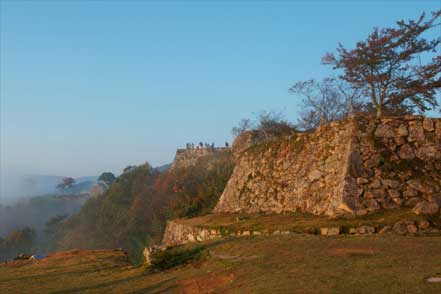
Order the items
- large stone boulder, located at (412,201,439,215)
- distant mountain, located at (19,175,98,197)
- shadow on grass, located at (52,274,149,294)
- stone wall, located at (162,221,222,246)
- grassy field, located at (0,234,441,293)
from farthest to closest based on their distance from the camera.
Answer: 1. distant mountain, located at (19,175,98,197)
2. stone wall, located at (162,221,222,246)
3. large stone boulder, located at (412,201,439,215)
4. shadow on grass, located at (52,274,149,294)
5. grassy field, located at (0,234,441,293)

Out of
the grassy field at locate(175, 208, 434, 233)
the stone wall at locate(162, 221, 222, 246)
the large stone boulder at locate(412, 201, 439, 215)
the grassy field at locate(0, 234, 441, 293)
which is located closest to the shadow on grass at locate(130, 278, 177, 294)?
the grassy field at locate(0, 234, 441, 293)

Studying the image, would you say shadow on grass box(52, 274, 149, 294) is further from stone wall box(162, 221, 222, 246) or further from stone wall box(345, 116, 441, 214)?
stone wall box(345, 116, 441, 214)

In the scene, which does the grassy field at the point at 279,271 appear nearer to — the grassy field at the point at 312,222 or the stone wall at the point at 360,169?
the grassy field at the point at 312,222

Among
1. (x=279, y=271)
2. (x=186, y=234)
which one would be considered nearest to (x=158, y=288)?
(x=279, y=271)

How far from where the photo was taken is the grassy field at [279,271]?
5.94 m

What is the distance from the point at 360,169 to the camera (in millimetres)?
13578

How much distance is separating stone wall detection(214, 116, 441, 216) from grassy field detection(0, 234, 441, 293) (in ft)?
11.8

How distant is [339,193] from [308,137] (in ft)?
13.4

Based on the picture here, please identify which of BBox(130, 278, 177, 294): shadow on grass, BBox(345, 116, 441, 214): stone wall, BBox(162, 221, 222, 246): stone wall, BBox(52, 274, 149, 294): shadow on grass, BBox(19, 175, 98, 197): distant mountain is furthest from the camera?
BBox(19, 175, 98, 197): distant mountain

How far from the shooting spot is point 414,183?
43.2 ft

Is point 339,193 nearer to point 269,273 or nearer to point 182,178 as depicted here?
point 269,273

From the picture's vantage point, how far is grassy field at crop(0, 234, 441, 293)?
594 cm

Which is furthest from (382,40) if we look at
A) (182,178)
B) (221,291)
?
(182,178)

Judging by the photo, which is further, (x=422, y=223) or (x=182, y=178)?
(x=182, y=178)
